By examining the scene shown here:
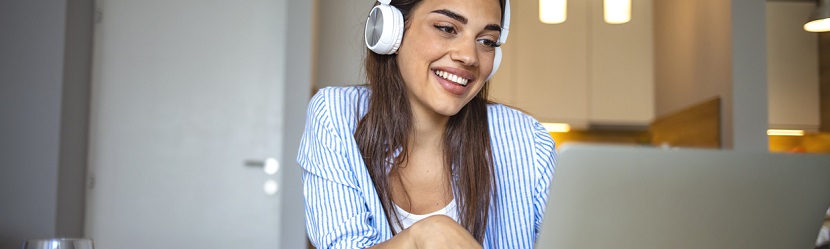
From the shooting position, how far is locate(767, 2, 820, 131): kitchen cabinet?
16.8 ft

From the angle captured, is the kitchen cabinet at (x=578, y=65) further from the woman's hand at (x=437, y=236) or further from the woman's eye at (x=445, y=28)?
the woman's hand at (x=437, y=236)

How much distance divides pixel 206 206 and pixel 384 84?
2744 mm

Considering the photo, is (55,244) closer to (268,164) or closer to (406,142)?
(406,142)

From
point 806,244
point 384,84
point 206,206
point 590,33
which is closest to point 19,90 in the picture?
point 206,206

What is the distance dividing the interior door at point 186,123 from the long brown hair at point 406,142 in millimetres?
2618

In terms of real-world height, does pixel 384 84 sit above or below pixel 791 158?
above

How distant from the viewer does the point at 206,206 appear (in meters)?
3.99

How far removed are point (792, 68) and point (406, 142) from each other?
438cm

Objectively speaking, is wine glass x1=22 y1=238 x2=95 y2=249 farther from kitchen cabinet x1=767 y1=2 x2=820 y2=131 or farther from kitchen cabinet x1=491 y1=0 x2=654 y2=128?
kitchen cabinet x1=767 y1=2 x2=820 y2=131

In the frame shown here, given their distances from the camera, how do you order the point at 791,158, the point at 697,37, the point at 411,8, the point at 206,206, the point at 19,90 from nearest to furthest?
the point at 791,158, the point at 411,8, the point at 19,90, the point at 206,206, the point at 697,37

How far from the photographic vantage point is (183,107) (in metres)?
4.04

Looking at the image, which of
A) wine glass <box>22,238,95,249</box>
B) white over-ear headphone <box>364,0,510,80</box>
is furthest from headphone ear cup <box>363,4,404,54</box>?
wine glass <box>22,238,95,249</box>

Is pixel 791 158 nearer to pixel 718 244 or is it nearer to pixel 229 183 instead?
pixel 718 244

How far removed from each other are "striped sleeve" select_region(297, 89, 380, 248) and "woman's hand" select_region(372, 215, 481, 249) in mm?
203
